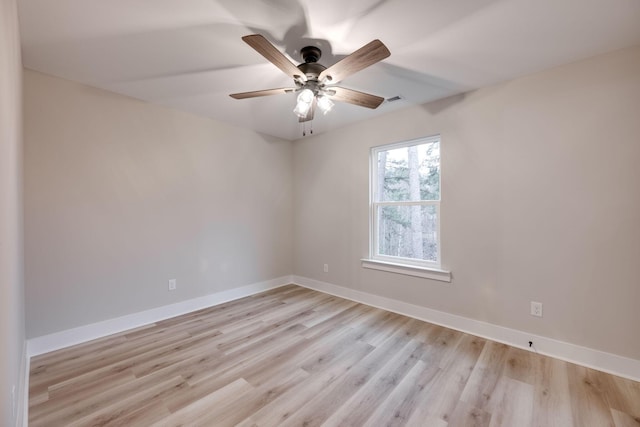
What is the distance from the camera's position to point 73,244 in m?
2.50

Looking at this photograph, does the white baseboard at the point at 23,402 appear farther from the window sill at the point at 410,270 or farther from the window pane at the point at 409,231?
the window pane at the point at 409,231

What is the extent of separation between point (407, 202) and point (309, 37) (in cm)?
211

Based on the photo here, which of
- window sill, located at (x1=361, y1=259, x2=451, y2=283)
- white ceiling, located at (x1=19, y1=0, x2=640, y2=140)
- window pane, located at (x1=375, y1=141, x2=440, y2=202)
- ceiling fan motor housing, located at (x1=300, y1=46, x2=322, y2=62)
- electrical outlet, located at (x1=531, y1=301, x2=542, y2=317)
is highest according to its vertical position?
white ceiling, located at (x1=19, y1=0, x2=640, y2=140)

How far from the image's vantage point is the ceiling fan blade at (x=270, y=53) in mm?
1451

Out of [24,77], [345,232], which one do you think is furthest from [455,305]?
[24,77]

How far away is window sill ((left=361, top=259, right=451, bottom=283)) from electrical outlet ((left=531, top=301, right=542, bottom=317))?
2.33ft

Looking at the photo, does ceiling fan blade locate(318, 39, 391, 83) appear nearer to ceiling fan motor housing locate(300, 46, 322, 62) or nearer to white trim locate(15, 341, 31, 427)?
ceiling fan motor housing locate(300, 46, 322, 62)

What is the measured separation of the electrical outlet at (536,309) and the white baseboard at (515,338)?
19 centimetres

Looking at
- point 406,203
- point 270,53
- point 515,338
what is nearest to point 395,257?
point 406,203

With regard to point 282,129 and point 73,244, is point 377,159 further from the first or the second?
point 73,244

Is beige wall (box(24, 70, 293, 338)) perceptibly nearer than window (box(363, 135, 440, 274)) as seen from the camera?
Yes

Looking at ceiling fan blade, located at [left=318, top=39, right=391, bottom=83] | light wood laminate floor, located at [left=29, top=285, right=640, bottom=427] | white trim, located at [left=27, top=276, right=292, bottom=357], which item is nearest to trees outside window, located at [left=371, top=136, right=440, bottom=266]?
light wood laminate floor, located at [left=29, top=285, right=640, bottom=427]

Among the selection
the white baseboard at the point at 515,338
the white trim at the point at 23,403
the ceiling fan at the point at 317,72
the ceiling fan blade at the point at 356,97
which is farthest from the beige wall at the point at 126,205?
the ceiling fan blade at the point at 356,97

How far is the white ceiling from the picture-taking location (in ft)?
5.28
